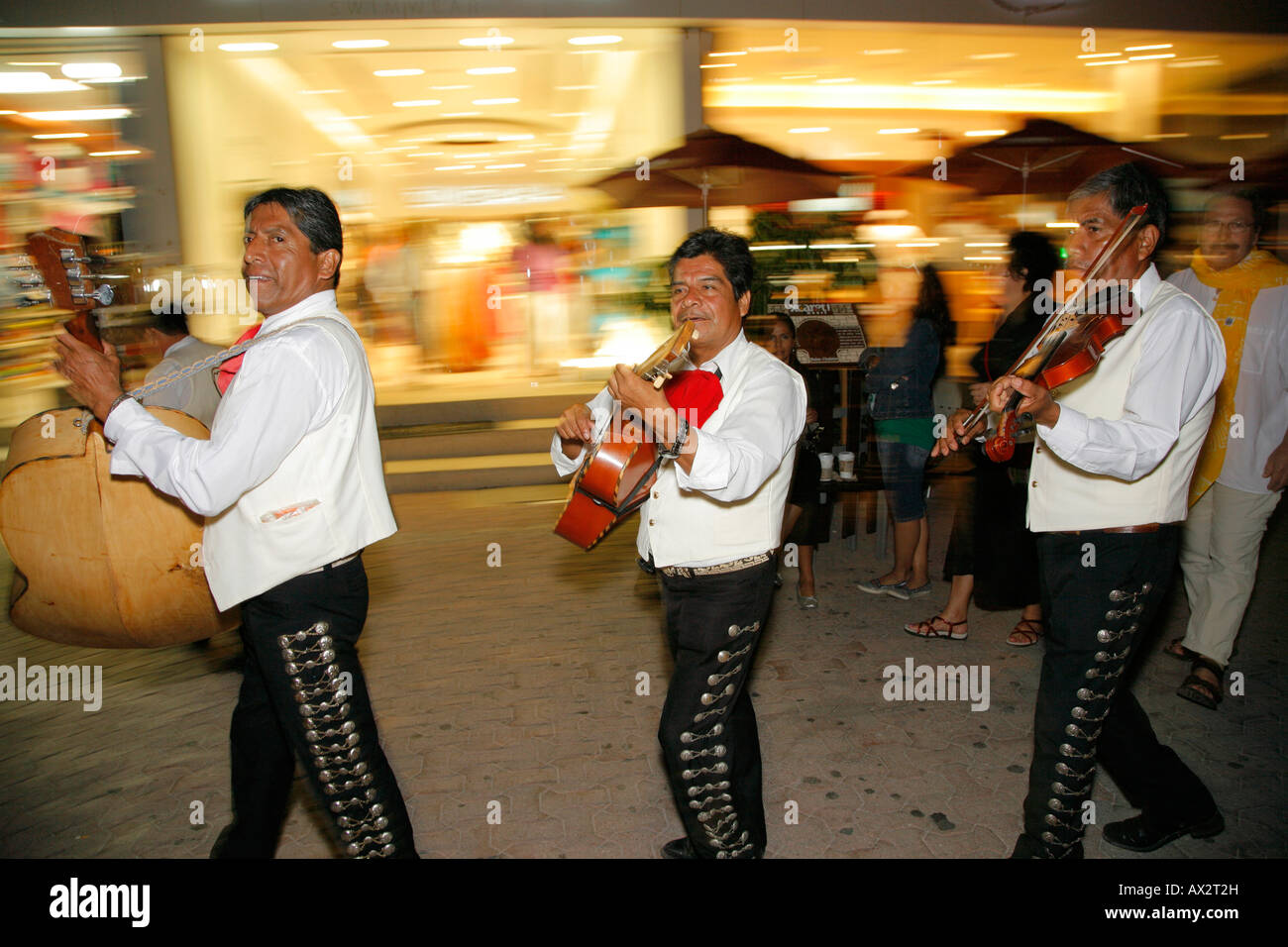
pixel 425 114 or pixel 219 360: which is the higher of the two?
pixel 425 114

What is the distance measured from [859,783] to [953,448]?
1722 mm

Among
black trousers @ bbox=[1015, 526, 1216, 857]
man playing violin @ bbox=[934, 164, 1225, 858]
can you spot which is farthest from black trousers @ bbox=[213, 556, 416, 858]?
black trousers @ bbox=[1015, 526, 1216, 857]

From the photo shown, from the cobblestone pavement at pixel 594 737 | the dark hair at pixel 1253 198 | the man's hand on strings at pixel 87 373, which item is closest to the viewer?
the man's hand on strings at pixel 87 373

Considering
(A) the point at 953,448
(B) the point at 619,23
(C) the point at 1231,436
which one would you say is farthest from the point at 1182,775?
(B) the point at 619,23

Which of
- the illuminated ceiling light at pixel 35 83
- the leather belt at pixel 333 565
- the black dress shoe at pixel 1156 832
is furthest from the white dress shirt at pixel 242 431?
the illuminated ceiling light at pixel 35 83

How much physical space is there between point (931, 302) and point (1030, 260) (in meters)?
1.07

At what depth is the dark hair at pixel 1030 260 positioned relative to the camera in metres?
4.02

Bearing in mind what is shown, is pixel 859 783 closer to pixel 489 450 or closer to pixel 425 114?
pixel 489 450

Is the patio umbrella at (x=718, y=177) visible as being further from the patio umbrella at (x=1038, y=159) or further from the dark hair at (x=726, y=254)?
the dark hair at (x=726, y=254)

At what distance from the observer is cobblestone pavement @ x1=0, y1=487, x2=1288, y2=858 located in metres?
3.04

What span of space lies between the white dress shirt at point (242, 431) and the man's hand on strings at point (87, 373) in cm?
6

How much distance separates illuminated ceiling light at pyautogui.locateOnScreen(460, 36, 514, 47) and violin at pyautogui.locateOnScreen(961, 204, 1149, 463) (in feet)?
28.5

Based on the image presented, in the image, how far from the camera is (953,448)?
2285 millimetres

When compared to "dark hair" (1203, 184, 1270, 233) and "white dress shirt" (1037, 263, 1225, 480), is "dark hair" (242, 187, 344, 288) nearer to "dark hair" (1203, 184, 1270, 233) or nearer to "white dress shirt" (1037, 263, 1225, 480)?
"white dress shirt" (1037, 263, 1225, 480)
